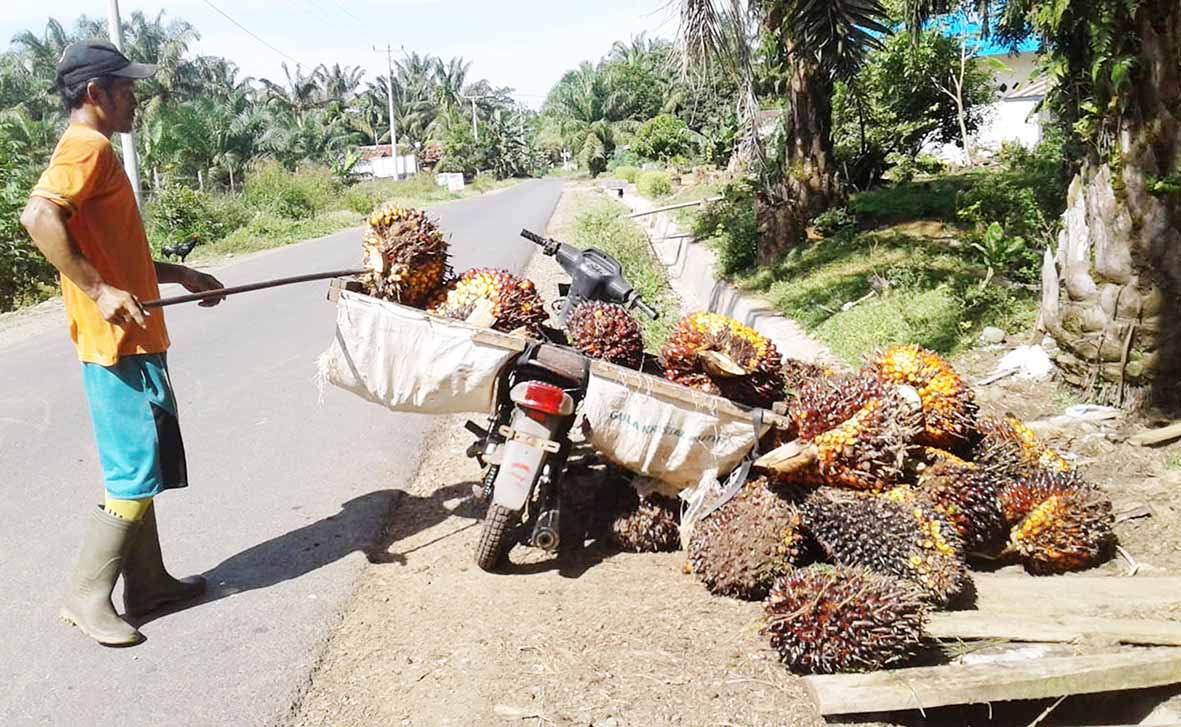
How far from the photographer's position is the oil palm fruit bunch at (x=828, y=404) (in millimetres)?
3883

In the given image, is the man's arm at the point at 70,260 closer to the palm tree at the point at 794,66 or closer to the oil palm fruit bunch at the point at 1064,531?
the oil palm fruit bunch at the point at 1064,531

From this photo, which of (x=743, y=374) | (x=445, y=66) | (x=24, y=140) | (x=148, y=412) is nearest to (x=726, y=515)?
(x=743, y=374)

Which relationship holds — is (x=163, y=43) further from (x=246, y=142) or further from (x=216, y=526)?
(x=216, y=526)

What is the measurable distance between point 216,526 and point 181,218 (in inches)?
779

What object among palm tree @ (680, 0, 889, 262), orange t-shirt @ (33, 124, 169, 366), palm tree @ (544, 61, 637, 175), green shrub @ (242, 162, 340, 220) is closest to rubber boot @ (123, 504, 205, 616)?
orange t-shirt @ (33, 124, 169, 366)

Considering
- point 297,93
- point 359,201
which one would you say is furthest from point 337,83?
point 359,201

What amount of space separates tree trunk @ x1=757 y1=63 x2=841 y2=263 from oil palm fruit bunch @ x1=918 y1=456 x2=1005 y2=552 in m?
8.32

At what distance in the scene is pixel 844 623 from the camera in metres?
2.96

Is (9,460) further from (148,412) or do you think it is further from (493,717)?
(493,717)

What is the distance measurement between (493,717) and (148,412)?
5.63 ft

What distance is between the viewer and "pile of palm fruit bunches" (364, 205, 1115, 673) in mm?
3426

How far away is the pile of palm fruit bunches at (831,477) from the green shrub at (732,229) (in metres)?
8.04

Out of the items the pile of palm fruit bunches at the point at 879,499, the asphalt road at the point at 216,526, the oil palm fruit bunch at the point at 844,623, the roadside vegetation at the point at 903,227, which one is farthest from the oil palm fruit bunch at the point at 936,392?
the roadside vegetation at the point at 903,227

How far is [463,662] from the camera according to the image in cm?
321
